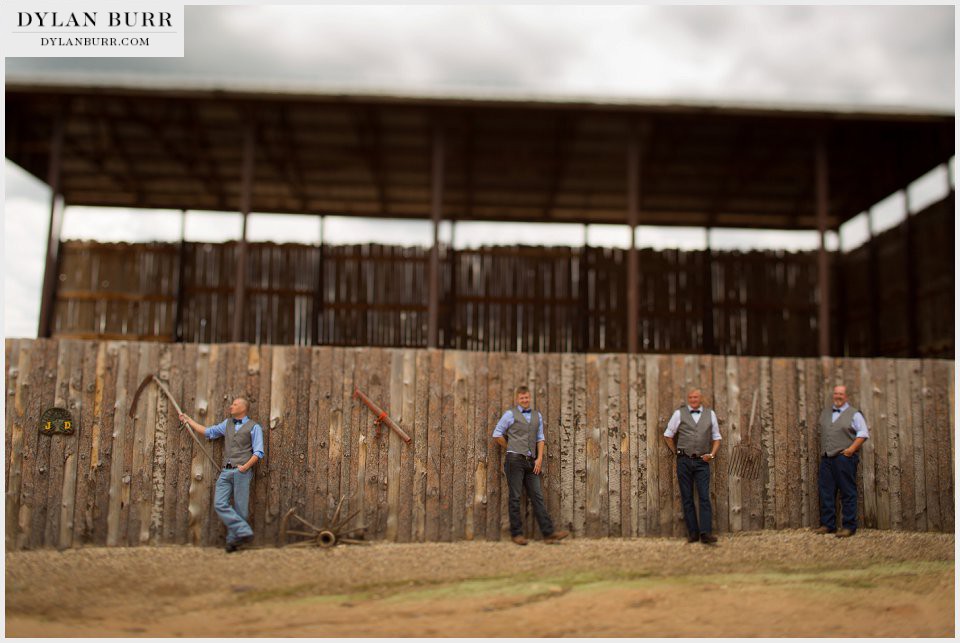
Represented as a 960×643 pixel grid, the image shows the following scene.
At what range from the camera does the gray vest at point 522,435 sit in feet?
34.1

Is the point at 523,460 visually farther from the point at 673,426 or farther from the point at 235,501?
the point at 235,501

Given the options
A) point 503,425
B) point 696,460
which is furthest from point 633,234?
point 503,425

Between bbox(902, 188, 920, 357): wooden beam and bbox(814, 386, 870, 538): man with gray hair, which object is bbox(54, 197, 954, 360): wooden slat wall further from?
bbox(814, 386, 870, 538): man with gray hair

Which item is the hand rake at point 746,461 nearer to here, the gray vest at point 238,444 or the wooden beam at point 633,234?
the wooden beam at point 633,234

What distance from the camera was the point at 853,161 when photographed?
49.9 ft

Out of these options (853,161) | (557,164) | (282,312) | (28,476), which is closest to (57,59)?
(28,476)

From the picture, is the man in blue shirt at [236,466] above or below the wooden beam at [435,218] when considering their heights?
below

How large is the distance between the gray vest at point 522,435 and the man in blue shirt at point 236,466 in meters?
3.02

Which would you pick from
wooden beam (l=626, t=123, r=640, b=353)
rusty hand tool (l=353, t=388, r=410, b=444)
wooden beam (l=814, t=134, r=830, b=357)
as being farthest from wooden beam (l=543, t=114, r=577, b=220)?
rusty hand tool (l=353, t=388, r=410, b=444)

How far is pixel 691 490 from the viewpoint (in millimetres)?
10531

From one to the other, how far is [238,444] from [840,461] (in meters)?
7.40

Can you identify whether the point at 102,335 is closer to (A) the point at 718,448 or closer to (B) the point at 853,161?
(A) the point at 718,448

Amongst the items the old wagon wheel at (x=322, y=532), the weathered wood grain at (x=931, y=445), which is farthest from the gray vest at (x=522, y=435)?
the weathered wood grain at (x=931, y=445)

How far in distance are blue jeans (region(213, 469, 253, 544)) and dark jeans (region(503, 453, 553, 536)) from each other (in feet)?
10.3
